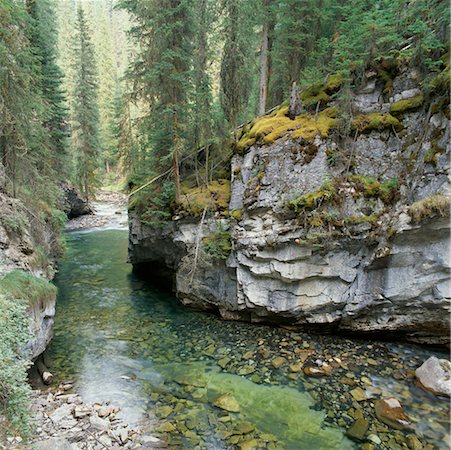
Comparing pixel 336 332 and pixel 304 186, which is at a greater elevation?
pixel 304 186

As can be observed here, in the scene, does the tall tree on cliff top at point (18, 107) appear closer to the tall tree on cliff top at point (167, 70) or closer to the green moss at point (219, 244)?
the tall tree on cliff top at point (167, 70)

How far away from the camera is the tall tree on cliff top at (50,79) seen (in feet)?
57.9

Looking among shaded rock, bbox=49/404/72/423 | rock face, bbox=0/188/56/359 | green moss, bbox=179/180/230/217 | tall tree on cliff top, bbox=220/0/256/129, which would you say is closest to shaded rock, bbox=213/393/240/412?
shaded rock, bbox=49/404/72/423

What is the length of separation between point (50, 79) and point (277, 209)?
18.0 m

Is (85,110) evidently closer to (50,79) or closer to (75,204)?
(75,204)

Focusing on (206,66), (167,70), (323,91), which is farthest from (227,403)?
(167,70)

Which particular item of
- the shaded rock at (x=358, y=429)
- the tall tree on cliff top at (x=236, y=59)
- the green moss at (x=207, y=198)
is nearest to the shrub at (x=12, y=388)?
the shaded rock at (x=358, y=429)

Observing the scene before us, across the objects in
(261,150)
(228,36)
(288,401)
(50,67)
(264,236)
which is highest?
(50,67)

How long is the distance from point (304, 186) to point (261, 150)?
1974 millimetres

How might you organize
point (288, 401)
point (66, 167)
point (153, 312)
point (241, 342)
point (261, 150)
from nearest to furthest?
point (288, 401) → point (241, 342) → point (261, 150) → point (153, 312) → point (66, 167)

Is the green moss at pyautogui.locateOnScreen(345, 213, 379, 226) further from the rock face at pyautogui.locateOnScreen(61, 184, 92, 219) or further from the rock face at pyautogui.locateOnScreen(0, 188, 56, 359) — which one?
the rock face at pyautogui.locateOnScreen(61, 184, 92, 219)

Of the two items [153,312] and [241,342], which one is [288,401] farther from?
[153,312]

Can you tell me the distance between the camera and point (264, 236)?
Answer: 30.5 feet

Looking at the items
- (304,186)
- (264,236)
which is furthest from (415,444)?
(304,186)
